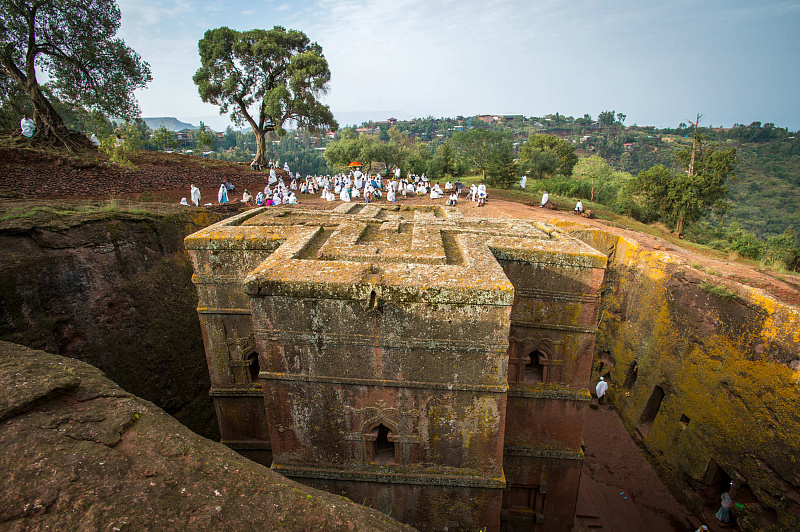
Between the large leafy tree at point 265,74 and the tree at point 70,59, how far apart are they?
30.8 ft

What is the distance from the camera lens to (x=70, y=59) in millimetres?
19922

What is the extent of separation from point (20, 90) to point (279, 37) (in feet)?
59.4

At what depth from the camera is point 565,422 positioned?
8.59m

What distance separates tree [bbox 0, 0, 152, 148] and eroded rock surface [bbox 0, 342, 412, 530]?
71.3ft

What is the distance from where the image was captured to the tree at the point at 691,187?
22344mm

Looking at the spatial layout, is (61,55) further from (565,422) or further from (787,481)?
(787,481)

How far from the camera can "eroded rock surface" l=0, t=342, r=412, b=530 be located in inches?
124

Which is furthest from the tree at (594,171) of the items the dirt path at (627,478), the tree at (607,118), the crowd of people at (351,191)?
the tree at (607,118)

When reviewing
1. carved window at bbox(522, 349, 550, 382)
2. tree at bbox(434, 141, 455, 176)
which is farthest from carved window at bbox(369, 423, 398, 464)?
tree at bbox(434, 141, 455, 176)

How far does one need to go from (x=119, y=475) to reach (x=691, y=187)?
28.2 m

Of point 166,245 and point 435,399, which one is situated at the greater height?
point 166,245

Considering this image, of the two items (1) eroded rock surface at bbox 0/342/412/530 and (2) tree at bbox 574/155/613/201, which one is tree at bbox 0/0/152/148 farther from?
(2) tree at bbox 574/155/613/201

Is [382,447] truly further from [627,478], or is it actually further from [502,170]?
[502,170]

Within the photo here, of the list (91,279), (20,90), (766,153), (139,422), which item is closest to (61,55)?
(20,90)
